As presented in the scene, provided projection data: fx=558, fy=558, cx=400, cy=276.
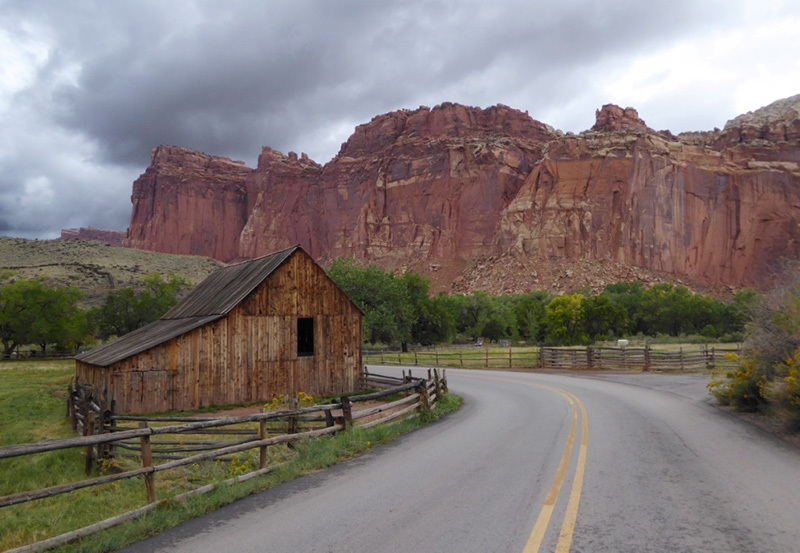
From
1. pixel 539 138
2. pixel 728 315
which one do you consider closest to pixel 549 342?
pixel 728 315

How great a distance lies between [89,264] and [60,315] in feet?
95.0

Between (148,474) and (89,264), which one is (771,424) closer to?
(148,474)

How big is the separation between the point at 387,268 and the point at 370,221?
16201 millimetres

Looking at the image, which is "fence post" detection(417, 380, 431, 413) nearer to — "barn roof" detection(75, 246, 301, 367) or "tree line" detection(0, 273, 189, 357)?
"barn roof" detection(75, 246, 301, 367)

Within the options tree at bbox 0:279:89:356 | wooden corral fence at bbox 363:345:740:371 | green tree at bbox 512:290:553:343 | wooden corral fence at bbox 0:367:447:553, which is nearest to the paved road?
wooden corral fence at bbox 0:367:447:553

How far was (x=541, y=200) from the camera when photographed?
10875cm

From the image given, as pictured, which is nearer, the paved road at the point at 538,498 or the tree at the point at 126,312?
the paved road at the point at 538,498

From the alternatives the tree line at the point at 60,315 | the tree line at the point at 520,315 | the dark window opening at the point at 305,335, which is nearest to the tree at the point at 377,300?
the tree line at the point at 520,315

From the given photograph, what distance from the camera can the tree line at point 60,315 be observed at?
155 feet

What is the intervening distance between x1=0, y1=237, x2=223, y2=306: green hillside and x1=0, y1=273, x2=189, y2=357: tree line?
43.2ft

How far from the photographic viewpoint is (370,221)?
436 feet

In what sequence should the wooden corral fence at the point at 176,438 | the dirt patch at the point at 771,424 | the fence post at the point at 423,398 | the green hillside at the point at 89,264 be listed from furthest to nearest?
the green hillside at the point at 89,264 → the fence post at the point at 423,398 → the dirt patch at the point at 771,424 → the wooden corral fence at the point at 176,438

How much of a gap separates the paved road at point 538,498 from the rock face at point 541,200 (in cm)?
8607

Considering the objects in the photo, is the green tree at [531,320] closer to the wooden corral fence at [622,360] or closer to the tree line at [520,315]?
the tree line at [520,315]
